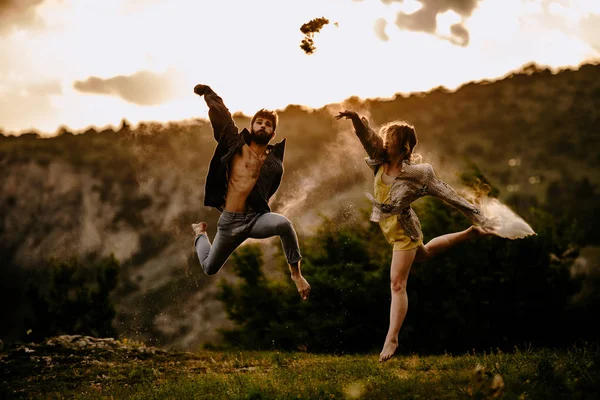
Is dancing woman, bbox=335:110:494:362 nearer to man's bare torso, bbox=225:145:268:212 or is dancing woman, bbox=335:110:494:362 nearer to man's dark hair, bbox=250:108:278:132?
man's dark hair, bbox=250:108:278:132

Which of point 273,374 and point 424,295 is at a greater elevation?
point 273,374

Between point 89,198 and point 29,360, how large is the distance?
246 feet

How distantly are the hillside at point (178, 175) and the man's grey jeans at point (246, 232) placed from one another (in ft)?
44.1

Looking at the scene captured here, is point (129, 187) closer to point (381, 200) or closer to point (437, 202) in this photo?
point (437, 202)

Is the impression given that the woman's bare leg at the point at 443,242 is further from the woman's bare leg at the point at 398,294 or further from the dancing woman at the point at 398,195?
the woman's bare leg at the point at 398,294

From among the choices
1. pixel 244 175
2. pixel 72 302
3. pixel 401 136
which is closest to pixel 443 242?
pixel 401 136

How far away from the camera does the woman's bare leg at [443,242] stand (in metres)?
8.83

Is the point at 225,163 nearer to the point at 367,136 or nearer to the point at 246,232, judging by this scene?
the point at 246,232

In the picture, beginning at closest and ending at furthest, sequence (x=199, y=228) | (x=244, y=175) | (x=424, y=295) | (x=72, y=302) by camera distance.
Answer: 1. (x=244, y=175)
2. (x=199, y=228)
3. (x=424, y=295)
4. (x=72, y=302)

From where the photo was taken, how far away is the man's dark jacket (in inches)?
338

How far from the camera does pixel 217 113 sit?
28.2ft

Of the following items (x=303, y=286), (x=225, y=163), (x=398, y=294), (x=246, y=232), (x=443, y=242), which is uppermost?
(x=225, y=163)

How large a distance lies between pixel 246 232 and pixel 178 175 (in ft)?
212

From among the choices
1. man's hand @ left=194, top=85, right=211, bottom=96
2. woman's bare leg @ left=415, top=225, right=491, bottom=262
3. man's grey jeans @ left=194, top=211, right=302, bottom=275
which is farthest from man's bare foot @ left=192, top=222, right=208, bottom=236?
woman's bare leg @ left=415, top=225, right=491, bottom=262
